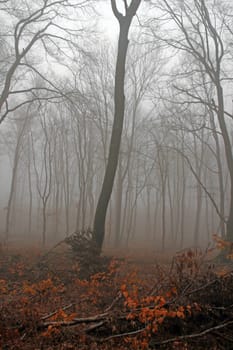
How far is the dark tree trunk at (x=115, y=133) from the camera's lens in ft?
29.0

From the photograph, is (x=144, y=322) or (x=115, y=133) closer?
(x=144, y=322)

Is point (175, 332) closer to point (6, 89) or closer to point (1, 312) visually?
point (1, 312)

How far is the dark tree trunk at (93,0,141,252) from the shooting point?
8.84 m

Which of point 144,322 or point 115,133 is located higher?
point 115,133

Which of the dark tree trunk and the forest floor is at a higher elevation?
the dark tree trunk

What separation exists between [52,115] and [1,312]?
60.5 feet

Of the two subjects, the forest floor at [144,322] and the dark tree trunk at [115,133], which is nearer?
the forest floor at [144,322]

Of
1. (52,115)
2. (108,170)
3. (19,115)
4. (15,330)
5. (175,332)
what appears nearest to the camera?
(15,330)

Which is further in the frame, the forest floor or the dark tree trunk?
the dark tree trunk

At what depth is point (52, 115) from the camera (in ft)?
70.8

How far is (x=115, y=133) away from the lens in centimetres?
920

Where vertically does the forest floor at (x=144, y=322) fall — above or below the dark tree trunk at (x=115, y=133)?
below

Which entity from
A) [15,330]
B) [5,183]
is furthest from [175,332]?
[5,183]

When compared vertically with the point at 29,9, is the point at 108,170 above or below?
below
